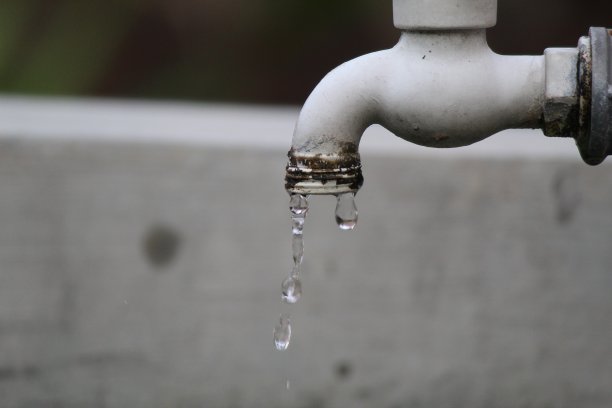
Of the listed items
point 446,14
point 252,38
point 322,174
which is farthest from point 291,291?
point 252,38

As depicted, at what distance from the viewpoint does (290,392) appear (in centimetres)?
200

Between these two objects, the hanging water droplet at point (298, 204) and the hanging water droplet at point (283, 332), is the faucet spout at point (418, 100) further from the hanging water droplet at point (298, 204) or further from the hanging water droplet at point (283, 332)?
the hanging water droplet at point (283, 332)

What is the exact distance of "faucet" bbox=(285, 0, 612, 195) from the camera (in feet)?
3.47

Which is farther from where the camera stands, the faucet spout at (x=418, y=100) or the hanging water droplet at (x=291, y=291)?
the hanging water droplet at (x=291, y=291)

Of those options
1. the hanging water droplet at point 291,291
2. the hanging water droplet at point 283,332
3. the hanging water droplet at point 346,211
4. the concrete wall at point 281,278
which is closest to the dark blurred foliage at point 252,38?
the concrete wall at point 281,278

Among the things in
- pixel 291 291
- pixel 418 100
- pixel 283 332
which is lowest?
pixel 283 332

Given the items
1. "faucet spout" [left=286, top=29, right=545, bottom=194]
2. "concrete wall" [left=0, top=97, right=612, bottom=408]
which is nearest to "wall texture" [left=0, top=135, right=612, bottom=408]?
"concrete wall" [left=0, top=97, right=612, bottom=408]

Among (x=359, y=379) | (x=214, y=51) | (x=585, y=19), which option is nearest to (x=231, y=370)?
(x=359, y=379)

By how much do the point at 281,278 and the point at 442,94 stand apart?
0.96 m

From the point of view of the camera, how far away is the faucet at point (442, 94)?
1058 millimetres

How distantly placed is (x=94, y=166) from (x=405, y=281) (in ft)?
2.10

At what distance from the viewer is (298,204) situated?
1131 millimetres

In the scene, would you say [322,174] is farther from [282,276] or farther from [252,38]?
[252,38]

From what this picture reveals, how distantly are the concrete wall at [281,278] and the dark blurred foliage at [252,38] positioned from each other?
108cm
